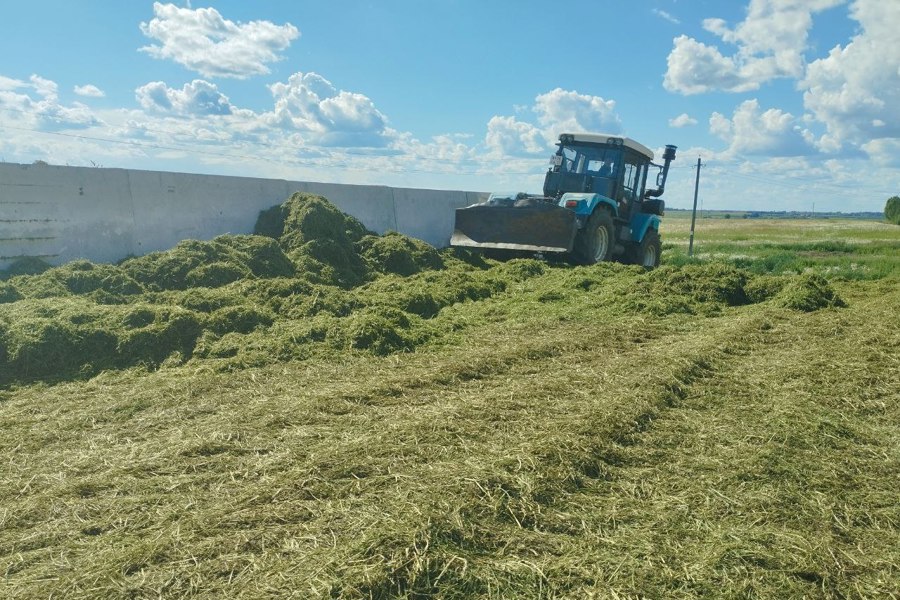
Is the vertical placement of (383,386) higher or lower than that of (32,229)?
lower

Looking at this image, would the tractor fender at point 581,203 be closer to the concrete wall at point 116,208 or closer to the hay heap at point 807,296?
the hay heap at point 807,296

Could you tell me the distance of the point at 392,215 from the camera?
16.7m

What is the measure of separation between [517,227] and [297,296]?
21.9ft

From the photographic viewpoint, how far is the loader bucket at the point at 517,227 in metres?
14.1

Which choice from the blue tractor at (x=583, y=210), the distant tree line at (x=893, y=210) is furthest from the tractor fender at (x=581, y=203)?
the distant tree line at (x=893, y=210)

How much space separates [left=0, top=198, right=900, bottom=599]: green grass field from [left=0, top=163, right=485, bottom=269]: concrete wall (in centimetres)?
122

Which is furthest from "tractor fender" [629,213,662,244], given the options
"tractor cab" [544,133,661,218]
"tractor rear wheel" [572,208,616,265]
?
"tractor rear wheel" [572,208,616,265]

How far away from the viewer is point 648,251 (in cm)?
1739

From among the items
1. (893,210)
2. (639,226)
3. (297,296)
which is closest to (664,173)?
(639,226)

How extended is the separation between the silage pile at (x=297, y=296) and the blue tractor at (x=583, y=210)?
702mm

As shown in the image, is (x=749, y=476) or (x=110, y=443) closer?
(x=749, y=476)

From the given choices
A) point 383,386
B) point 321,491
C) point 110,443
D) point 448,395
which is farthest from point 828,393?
point 110,443

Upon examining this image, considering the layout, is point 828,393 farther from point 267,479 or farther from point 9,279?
point 9,279

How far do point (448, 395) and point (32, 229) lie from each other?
290 inches
